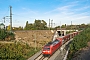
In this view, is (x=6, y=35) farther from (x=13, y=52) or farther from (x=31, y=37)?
(x=13, y=52)

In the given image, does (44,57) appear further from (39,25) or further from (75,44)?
(39,25)

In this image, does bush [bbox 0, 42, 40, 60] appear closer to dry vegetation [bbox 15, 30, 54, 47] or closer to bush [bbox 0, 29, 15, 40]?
dry vegetation [bbox 15, 30, 54, 47]

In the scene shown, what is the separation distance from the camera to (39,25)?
74625 millimetres

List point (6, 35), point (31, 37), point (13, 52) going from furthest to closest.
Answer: point (31, 37)
point (6, 35)
point (13, 52)

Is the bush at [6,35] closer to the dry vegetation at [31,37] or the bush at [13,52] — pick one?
the dry vegetation at [31,37]

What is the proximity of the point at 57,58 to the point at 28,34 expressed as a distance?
716 inches

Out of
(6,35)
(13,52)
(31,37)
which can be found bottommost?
(13,52)

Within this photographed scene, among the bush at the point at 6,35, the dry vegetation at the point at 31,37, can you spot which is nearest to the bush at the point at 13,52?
the dry vegetation at the point at 31,37

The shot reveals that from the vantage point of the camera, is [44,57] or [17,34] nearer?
[44,57]

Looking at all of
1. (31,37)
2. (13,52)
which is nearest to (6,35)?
(31,37)

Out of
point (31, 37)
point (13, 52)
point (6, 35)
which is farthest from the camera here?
point (31, 37)

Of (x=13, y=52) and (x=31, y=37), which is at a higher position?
(x=31, y=37)

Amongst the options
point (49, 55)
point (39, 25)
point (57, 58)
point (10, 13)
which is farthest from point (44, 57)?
point (39, 25)

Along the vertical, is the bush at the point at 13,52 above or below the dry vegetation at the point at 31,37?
below
